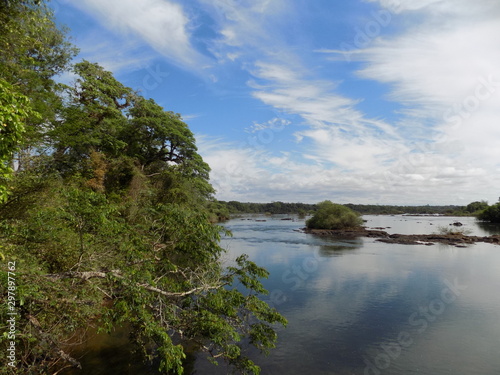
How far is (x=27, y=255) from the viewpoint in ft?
26.3

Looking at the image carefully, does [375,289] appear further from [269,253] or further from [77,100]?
[77,100]

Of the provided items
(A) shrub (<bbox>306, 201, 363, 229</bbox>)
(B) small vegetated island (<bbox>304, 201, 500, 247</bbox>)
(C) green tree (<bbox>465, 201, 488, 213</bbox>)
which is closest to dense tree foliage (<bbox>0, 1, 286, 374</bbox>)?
(B) small vegetated island (<bbox>304, 201, 500, 247</bbox>)

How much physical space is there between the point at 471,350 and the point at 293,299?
8697 millimetres

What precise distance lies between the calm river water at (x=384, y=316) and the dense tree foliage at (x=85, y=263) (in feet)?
7.27

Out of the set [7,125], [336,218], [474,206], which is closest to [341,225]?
[336,218]

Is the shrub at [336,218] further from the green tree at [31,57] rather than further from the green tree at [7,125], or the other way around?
the green tree at [7,125]

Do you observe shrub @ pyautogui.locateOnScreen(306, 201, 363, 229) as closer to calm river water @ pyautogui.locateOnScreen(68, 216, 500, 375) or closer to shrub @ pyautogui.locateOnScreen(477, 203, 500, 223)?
calm river water @ pyautogui.locateOnScreen(68, 216, 500, 375)

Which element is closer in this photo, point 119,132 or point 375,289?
point 375,289

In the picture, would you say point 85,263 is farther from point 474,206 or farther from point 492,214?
point 474,206

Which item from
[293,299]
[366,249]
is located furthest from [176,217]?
[366,249]

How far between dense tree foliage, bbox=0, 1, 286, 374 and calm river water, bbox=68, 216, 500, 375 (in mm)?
2217

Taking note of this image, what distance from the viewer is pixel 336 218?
62.0 m

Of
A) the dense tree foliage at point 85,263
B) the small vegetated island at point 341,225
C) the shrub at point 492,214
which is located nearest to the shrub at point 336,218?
the small vegetated island at point 341,225

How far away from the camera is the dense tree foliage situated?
6.41 m
